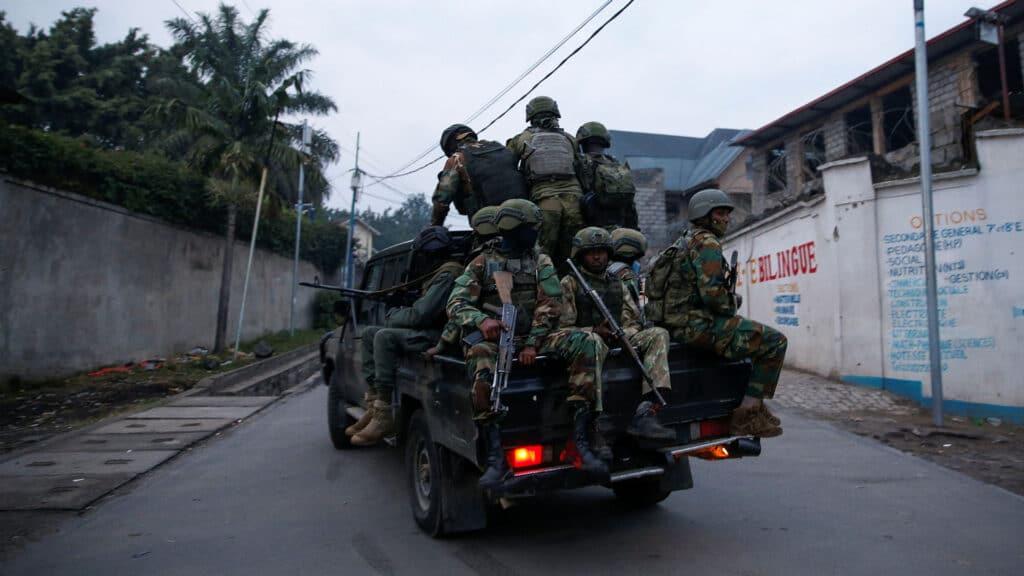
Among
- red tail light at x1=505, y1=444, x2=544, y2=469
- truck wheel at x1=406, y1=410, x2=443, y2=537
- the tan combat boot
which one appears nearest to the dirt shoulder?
the tan combat boot

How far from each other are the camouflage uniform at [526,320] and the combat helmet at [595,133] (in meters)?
1.87

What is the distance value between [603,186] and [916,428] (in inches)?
203

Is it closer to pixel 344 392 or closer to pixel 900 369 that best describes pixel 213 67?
pixel 344 392

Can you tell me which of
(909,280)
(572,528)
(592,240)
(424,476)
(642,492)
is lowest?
(572,528)

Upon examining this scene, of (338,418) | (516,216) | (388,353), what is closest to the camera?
(516,216)

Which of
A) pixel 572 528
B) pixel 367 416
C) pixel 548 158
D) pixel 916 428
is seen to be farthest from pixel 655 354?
pixel 916 428

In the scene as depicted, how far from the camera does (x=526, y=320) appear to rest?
404cm

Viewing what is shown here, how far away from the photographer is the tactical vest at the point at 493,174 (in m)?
5.18

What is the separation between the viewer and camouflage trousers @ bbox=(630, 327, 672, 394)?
365 centimetres

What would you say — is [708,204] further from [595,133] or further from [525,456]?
[525,456]

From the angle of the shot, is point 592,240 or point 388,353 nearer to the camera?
point 592,240

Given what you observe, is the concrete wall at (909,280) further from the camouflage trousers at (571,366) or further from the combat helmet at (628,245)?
the camouflage trousers at (571,366)

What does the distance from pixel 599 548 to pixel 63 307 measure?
11818mm

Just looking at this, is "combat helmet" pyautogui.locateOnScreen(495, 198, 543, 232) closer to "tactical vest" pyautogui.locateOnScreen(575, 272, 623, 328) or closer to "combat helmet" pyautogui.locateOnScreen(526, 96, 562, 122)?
"tactical vest" pyautogui.locateOnScreen(575, 272, 623, 328)
